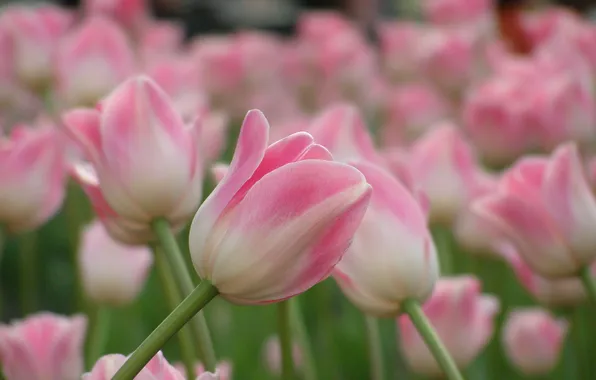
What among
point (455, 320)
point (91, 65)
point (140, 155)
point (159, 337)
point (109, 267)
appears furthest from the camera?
point (91, 65)

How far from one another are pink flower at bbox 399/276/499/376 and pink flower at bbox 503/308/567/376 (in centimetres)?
13

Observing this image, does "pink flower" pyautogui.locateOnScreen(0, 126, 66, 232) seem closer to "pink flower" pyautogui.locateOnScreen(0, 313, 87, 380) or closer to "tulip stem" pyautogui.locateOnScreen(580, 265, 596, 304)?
"pink flower" pyautogui.locateOnScreen(0, 313, 87, 380)

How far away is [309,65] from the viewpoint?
139 centimetres

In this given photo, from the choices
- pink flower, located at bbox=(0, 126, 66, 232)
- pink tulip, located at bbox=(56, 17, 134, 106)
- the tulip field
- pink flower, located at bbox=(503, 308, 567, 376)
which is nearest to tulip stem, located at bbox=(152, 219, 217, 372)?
the tulip field

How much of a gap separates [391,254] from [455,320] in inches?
5.8

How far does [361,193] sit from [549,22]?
1.05 meters

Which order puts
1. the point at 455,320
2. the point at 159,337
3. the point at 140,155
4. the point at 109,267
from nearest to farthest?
the point at 159,337 < the point at 140,155 < the point at 455,320 < the point at 109,267

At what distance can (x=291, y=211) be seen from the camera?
0.28m

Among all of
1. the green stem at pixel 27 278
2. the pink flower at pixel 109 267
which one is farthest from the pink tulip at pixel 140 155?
the green stem at pixel 27 278

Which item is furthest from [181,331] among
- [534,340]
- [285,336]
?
[534,340]

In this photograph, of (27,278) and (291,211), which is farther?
(27,278)

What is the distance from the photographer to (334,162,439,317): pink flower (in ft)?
1.20

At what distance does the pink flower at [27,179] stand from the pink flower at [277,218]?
0.80ft

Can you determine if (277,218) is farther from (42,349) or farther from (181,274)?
(42,349)
